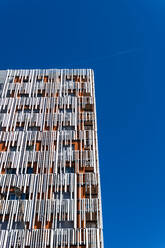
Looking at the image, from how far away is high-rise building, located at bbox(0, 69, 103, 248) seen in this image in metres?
28.0

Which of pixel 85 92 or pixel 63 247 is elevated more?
pixel 85 92

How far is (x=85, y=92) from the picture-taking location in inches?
1774

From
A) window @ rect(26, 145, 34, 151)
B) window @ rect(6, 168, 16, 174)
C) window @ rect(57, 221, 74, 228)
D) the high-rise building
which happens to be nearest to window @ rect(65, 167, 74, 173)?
the high-rise building

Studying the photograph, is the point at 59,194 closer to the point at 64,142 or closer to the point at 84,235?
the point at 84,235

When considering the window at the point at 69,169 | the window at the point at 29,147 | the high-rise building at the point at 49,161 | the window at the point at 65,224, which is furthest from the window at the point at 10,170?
the window at the point at 65,224

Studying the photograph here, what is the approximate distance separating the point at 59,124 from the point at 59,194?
12.8 meters

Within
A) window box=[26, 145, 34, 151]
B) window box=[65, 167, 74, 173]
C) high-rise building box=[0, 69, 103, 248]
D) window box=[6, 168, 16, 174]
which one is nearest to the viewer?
high-rise building box=[0, 69, 103, 248]

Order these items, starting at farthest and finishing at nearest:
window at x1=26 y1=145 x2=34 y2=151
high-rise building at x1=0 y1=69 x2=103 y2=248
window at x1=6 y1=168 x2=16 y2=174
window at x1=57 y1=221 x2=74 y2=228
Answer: window at x1=26 y1=145 x2=34 y2=151 → window at x1=6 y1=168 x2=16 y2=174 → window at x1=57 y1=221 x2=74 y2=228 → high-rise building at x1=0 y1=69 x2=103 y2=248

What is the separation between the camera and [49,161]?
3428cm

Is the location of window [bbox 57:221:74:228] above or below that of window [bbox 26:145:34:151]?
below

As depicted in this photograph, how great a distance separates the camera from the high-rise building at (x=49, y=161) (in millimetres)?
28047

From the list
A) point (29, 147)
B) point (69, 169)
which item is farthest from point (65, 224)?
point (29, 147)

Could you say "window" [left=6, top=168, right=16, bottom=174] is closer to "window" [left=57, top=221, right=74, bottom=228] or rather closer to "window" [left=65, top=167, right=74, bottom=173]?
"window" [left=65, top=167, right=74, bottom=173]

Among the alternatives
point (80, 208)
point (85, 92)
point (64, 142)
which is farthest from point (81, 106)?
point (80, 208)
